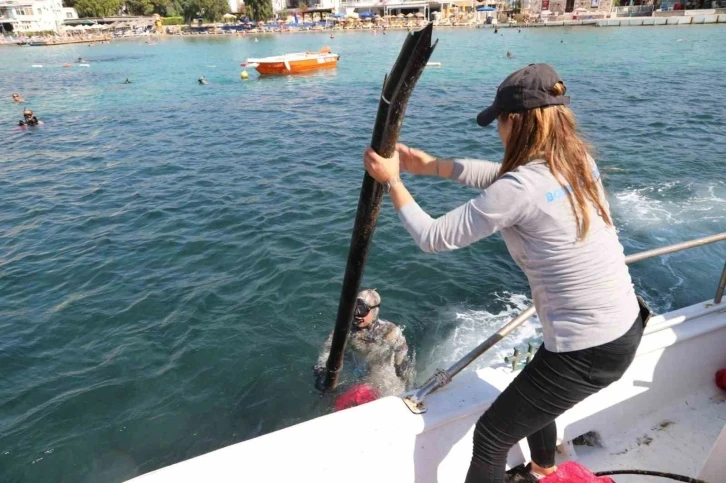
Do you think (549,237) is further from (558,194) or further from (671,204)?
(671,204)

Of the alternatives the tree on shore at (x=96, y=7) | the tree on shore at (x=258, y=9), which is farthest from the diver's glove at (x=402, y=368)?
the tree on shore at (x=96, y=7)

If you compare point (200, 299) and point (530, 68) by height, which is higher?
point (530, 68)

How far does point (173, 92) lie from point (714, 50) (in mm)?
48629

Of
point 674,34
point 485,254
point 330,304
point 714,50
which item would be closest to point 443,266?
point 485,254

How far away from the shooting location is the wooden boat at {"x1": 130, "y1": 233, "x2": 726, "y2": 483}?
2678mm

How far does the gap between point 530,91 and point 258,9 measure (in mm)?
136878

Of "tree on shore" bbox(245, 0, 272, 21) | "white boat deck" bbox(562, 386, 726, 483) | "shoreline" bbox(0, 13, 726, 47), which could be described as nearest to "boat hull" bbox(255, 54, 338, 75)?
"shoreline" bbox(0, 13, 726, 47)

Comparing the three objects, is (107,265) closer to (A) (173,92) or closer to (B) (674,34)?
(A) (173,92)

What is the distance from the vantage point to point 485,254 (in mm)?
10320

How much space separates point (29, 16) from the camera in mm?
114500

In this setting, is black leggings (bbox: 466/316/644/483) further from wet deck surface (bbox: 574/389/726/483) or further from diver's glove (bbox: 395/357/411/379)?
diver's glove (bbox: 395/357/411/379)

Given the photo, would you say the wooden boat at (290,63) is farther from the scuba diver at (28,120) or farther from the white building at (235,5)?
the white building at (235,5)

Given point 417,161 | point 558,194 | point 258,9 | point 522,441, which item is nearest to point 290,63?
point 417,161

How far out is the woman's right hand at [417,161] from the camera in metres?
2.92
